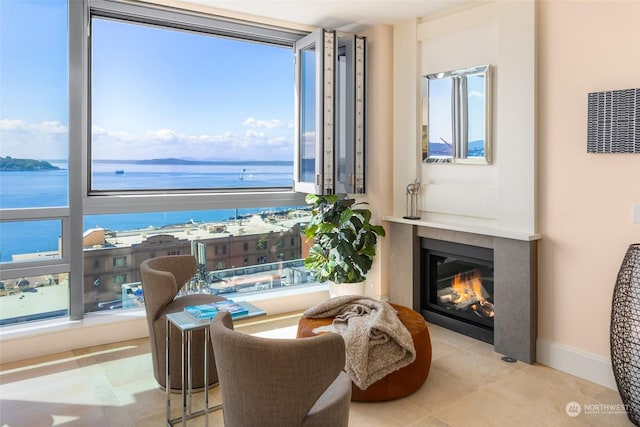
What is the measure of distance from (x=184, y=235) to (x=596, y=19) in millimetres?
3583

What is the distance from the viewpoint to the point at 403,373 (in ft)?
9.53

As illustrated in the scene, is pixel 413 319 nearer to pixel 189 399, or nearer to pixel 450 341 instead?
pixel 450 341

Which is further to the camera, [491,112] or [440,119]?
[440,119]

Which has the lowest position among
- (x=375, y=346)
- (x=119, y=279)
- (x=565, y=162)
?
(x=375, y=346)

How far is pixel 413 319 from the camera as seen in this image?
3.22 metres

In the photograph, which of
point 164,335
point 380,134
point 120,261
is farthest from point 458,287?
point 120,261

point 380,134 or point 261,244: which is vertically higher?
point 380,134

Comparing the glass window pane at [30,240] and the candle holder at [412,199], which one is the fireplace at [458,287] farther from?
the glass window pane at [30,240]

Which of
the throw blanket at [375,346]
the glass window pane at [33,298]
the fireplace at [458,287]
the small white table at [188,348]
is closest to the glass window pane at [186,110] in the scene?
the glass window pane at [33,298]

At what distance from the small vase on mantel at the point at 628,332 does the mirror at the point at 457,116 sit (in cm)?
135

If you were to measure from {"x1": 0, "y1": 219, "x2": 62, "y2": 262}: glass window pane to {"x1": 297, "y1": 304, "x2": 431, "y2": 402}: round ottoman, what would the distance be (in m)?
2.10

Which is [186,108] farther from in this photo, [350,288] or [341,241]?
[350,288]

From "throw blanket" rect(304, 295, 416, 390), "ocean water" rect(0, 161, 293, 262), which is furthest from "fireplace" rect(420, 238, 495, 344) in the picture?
"ocean water" rect(0, 161, 293, 262)

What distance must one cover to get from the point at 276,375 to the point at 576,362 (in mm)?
2485
